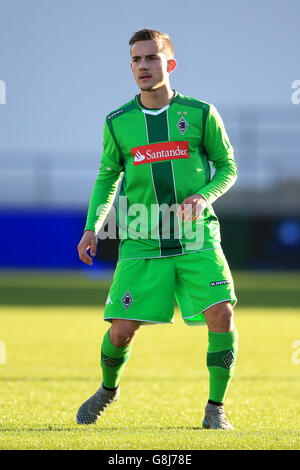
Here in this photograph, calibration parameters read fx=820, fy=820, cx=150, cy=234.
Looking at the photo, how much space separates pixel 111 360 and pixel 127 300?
337mm

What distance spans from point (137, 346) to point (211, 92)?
77.5 ft

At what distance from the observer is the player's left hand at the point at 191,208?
3.78 metres

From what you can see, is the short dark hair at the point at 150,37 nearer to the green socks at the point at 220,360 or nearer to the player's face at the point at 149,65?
the player's face at the point at 149,65

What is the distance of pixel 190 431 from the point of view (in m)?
3.76

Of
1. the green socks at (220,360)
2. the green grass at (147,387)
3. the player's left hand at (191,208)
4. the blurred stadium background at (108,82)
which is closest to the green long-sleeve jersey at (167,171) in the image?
the player's left hand at (191,208)

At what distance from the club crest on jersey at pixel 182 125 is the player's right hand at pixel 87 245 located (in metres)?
0.68

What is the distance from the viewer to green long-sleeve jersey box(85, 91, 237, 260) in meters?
3.99

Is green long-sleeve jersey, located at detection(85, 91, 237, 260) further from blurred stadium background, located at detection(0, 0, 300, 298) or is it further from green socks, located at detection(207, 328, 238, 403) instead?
blurred stadium background, located at detection(0, 0, 300, 298)

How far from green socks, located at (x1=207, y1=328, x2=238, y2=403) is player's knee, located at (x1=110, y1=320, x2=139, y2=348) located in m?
0.38

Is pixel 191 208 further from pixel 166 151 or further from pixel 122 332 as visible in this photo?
pixel 122 332

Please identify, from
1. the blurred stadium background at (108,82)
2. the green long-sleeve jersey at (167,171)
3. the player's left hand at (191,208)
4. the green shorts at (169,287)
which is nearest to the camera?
the player's left hand at (191,208)

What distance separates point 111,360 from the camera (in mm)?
4078

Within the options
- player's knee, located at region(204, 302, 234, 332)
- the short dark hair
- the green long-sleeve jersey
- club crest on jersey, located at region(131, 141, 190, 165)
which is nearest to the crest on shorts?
the green long-sleeve jersey

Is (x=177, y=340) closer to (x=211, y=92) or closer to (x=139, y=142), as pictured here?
(x=139, y=142)
